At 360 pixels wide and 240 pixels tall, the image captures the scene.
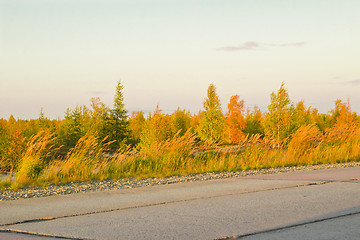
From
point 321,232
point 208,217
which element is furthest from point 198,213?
point 321,232

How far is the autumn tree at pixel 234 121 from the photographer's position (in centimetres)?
5534

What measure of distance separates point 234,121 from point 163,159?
139ft

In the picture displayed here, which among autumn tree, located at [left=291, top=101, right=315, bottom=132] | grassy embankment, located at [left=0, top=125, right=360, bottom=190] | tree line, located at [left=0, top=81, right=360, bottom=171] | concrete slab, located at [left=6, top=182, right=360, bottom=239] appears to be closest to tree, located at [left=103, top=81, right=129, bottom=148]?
tree line, located at [left=0, top=81, right=360, bottom=171]

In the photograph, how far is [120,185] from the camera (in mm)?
10484

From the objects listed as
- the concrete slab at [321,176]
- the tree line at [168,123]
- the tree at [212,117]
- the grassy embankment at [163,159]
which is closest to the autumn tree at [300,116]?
the tree line at [168,123]

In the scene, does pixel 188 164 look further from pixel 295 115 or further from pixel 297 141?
pixel 295 115

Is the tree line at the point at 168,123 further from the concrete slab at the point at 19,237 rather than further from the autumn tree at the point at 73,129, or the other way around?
the concrete slab at the point at 19,237

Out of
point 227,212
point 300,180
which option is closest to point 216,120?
point 300,180

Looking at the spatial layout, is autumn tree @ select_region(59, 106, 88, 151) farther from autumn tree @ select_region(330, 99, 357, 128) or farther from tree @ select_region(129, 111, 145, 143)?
autumn tree @ select_region(330, 99, 357, 128)

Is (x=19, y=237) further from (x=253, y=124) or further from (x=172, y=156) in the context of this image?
(x=253, y=124)

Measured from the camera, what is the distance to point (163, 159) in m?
14.8

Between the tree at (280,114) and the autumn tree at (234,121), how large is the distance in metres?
5.46

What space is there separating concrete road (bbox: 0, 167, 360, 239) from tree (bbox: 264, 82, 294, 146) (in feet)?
133

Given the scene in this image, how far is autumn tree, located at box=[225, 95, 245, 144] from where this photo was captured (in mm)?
55344
